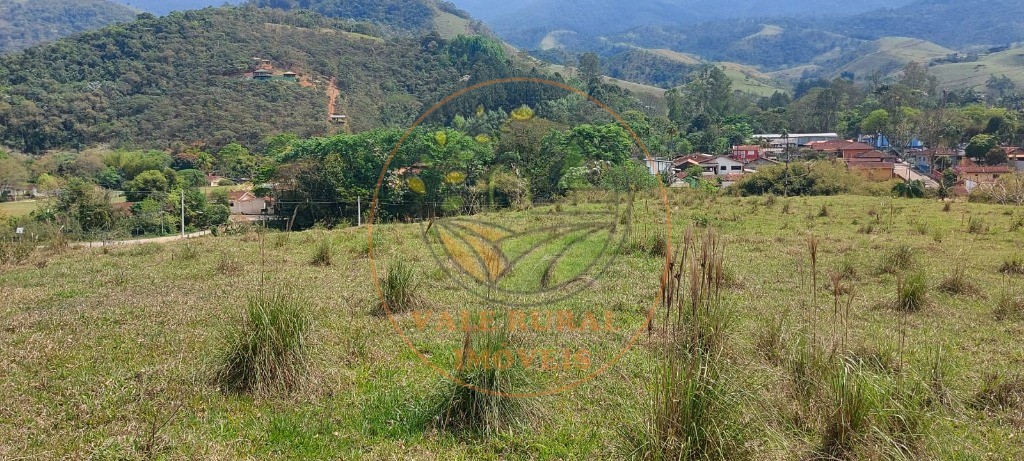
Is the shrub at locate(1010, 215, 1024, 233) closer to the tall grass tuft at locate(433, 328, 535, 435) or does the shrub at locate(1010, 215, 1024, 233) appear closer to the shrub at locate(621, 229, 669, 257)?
the shrub at locate(621, 229, 669, 257)

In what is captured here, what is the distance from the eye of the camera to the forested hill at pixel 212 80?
57344 millimetres

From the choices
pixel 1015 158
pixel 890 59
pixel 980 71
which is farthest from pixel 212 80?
pixel 890 59

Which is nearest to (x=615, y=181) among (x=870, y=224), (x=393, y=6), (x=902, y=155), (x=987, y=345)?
(x=987, y=345)

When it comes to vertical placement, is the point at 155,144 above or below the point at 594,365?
above

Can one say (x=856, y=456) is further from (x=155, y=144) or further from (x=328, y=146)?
(x=155, y=144)

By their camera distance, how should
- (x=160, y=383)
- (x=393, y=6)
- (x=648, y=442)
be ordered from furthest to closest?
(x=393, y=6), (x=160, y=383), (x=648, y=442)

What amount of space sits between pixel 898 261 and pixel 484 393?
8034mm

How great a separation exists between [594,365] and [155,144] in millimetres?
61592

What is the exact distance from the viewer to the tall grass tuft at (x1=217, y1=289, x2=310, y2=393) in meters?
4.22

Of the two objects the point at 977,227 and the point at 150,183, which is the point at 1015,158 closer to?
the point at 977,227

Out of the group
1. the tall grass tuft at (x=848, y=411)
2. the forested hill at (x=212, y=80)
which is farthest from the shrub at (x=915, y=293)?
the forested hill at (x=212, y=80)

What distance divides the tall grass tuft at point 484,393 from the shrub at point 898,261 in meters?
7.59

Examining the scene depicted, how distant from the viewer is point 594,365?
502cm

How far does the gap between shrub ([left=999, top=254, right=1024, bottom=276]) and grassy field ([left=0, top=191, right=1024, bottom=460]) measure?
14 centimetres
